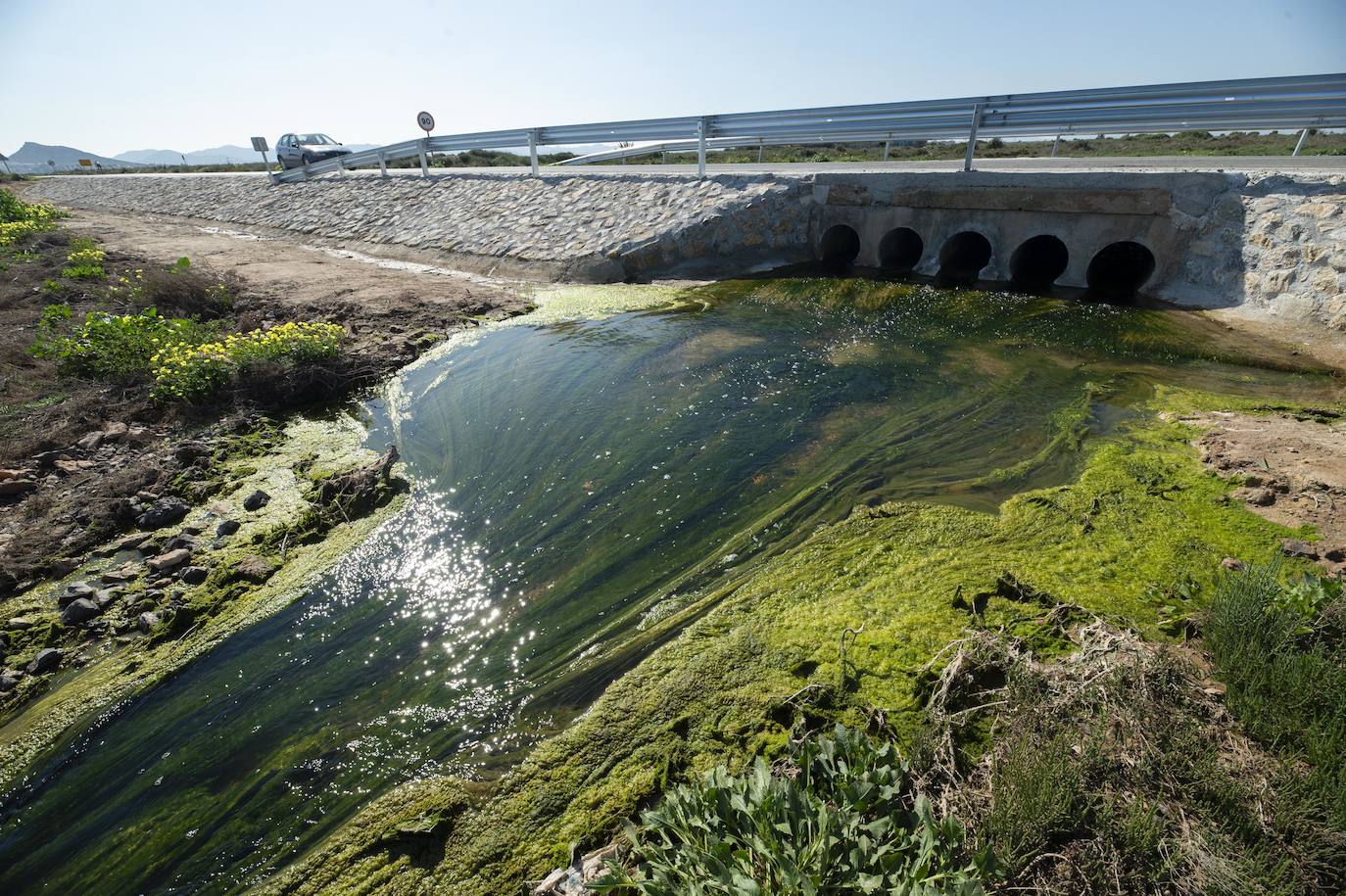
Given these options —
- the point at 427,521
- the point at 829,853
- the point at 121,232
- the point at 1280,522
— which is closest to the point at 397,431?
the point at 427,521

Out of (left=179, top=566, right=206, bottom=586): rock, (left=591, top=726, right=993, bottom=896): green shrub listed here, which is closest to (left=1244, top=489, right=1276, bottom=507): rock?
(left=591, top=726, right=993, bottom=896): green shrub

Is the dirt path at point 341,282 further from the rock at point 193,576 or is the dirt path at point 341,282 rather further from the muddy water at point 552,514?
the rock at point 193,576

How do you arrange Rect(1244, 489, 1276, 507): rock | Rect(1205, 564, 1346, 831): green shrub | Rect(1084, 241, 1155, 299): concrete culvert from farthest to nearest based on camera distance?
Rect(1084, 241, 1155, 299): concrete culvert
Rect(1244, 489, 1276, 507): rock
Rect(1205, 564, 1346, 831): green shrub

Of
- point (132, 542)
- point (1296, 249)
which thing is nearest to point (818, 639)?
point (132, 542)

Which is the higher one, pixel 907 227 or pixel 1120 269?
pixel 907 227

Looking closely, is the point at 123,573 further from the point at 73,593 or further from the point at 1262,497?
the point at 1262,497

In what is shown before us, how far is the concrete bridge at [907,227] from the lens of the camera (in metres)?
7.68

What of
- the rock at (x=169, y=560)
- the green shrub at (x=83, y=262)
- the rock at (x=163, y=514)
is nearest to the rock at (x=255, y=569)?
the rock at (x=169, y=560)

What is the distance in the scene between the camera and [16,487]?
4891 millimetres

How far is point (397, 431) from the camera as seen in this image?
630cm

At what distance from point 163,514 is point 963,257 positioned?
1297 centimetres

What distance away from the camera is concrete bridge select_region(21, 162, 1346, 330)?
7676mm

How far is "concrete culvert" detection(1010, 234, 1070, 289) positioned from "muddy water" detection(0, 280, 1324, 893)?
131cm

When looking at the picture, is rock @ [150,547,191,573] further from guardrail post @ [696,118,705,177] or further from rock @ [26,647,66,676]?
guardrail post @ [696,118,705,177]
